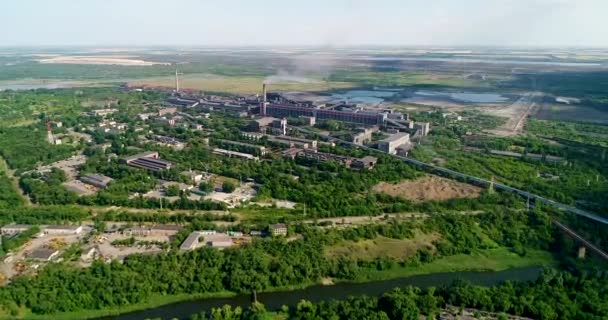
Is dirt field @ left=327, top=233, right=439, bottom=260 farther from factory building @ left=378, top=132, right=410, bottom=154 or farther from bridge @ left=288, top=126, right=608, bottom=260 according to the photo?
factory building @ left=378, top=132, right=410, bottom=154

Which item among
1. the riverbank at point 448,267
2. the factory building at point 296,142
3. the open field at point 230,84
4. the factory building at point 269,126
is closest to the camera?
the riverbank at point 448,267

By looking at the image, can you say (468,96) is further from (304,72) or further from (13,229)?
(13,229)

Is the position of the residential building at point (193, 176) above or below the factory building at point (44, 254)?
above

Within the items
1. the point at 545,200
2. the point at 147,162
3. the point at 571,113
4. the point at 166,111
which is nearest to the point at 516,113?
the point at 571,113

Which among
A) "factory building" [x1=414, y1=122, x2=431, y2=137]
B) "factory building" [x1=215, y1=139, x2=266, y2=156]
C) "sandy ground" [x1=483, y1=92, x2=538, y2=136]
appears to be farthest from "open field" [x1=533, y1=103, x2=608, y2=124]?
"factory building" [x1=215, y1=139, x2=266, y2=156]

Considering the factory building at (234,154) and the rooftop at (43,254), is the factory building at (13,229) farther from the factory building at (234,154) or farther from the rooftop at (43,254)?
the factory building at (234,154)

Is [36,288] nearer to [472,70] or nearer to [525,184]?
[525,184]

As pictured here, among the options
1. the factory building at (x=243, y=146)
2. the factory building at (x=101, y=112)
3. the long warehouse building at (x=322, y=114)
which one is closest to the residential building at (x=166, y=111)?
the factory building at (x=101, y=112)
